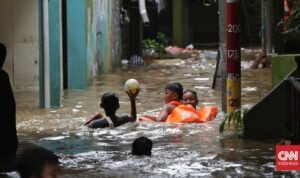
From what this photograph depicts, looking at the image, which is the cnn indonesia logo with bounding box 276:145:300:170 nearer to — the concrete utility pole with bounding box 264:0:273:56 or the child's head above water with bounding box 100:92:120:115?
the child's head above water with bounding box 100:92:120:115

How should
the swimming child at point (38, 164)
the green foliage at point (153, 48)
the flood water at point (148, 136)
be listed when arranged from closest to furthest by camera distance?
1. the swimming child at point (38, 164)
2. the flood water at point (148, 136)
3. the green foliage at point (153, 48)

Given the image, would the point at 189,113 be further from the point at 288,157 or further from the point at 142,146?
the point at 288,157

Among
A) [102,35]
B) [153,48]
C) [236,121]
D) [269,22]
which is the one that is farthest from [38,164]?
[153,48]

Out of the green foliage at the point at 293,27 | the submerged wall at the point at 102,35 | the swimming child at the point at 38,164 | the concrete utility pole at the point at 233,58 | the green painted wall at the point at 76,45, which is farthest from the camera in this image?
the submerged wall at the point at 102,35

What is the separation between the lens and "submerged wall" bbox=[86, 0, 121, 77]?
18.3 m

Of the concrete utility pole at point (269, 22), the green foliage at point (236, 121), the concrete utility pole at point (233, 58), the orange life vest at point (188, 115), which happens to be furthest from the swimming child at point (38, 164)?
the concrete utility pole at point (269, 22)

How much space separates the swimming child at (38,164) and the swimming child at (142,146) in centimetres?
379

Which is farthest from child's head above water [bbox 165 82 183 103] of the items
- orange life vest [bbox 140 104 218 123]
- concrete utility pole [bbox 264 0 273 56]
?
concrete utility pole [bbox 264 0 273 56]

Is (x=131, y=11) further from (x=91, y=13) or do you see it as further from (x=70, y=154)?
(x=70, y=154)

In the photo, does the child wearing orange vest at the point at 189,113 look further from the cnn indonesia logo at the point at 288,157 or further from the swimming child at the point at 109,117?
the cnn indonesia logo at the point at 288,157

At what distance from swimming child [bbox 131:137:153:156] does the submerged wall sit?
377 inches

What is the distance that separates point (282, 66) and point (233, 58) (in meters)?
1.80

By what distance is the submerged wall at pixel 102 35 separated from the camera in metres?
18.3

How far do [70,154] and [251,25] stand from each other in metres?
29.9
